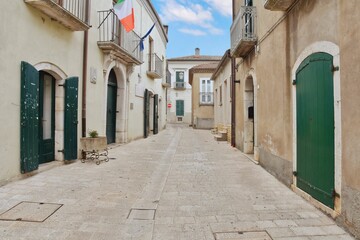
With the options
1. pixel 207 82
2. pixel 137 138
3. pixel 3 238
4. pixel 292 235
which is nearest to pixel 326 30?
pixel 292 235

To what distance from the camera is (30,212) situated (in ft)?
11.5

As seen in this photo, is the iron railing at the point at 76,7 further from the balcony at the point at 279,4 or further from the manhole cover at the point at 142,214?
the manhole cover at the point at 142,214

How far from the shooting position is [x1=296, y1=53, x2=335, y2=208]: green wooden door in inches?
138

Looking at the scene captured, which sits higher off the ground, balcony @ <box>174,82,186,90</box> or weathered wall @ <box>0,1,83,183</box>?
balcony @ <box>174,82,186,90</box>

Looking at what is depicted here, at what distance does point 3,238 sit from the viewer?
2807 millimetres

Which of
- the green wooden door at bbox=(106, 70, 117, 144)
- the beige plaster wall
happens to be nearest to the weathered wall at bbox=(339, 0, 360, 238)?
the green wooden door at bbox=(106, 70, 117, 144)

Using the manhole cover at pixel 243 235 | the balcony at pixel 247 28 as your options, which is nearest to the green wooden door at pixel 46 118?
the manhole cover at pixel 243 235

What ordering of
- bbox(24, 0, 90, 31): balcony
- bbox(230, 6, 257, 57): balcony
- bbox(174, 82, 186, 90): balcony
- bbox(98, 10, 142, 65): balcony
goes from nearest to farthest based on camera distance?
bbox(24, 0, 90, 31): balcony → bbox(230, 6, 257, 57): balcony → bbox(98, 10, 142, 65): balcony → bbox(174, 82, 186, 90): balcony

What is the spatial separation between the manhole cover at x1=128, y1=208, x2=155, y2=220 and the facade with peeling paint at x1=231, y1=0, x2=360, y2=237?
2.31 m

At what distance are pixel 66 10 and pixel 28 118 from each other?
96.0 inches

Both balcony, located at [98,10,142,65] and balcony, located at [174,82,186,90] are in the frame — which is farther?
balcony, located at [174,82,186,90]

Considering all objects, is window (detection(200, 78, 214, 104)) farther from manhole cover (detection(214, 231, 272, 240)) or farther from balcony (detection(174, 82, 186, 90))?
manhole cover (detection(214, 231, 272, 240))

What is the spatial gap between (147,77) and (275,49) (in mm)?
10544

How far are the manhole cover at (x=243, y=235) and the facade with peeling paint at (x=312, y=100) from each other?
97 cm
